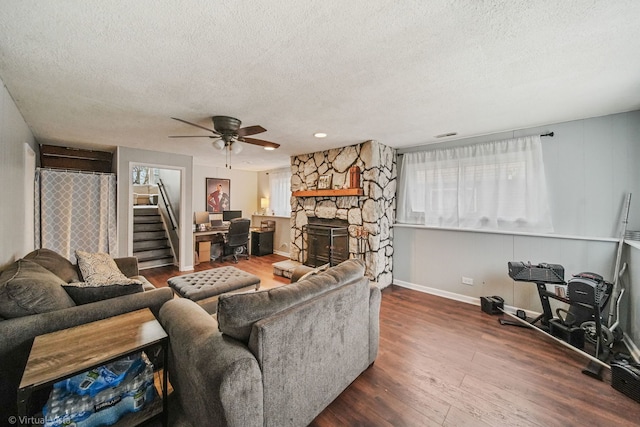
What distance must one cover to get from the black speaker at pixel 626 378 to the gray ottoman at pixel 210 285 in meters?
3.27

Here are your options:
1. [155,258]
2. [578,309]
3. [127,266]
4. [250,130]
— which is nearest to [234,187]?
[155,258]

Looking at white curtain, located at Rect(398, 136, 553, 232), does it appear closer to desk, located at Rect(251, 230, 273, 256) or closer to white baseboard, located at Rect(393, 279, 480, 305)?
white baseboard, located at Rect(393, 279, 480, 305)

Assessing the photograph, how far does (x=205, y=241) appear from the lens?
575 centimetres

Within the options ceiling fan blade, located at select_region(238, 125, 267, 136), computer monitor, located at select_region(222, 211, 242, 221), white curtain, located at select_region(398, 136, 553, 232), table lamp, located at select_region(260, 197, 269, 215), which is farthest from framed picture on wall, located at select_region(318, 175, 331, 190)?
computer monitor, located at select_region(222, 211, 242, 221)

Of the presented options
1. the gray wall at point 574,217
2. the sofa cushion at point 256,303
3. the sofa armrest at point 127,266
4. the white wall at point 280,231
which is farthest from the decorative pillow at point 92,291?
the white wall at point 280,231

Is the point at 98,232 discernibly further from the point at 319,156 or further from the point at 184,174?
the point at 319,156

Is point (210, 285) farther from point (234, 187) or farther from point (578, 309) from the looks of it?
point (234, 187)

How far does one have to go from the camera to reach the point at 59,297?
61.7 inches

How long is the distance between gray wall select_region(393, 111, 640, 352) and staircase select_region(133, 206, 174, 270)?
5.83 metres

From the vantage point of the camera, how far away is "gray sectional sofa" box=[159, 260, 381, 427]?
113 centimetres

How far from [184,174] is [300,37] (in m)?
4.39

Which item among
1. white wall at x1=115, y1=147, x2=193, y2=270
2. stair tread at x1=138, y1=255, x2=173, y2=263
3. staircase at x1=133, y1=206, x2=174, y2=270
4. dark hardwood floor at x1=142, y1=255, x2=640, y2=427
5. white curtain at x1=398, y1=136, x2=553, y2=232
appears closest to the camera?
dark hardwood floor at x1=142, y1=255, x2=640, y2=427

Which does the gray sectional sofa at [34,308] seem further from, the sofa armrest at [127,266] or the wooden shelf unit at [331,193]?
the wooden shelf unit at [331,193]

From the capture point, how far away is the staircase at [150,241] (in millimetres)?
5307
